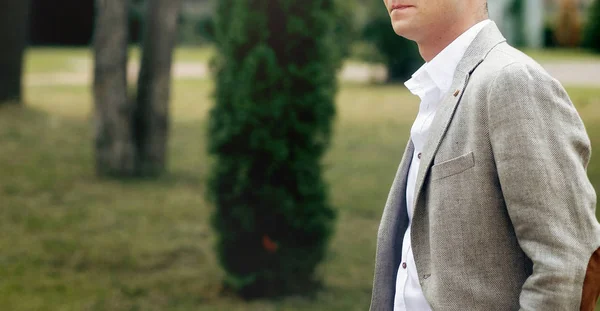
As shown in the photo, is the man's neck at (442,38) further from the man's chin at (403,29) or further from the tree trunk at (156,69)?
the tree trunk at (156,69)

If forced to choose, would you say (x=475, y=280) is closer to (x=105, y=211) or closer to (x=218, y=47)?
(x=218, y=47)

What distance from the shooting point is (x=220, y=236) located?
5973 millimetres

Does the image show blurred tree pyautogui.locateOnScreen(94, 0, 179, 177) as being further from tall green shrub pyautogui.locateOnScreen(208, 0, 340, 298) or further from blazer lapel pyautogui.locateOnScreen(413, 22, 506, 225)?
blazer lapel pyautogui.locateOnScreen(413, 22, 506, 225)

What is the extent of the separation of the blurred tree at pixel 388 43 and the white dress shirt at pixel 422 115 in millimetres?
18888

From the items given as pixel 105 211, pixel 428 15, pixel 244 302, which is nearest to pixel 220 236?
pixel 244 302

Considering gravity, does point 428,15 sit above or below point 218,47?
above

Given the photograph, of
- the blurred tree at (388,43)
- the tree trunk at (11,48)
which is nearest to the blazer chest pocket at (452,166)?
the tree trunk at (11,48)

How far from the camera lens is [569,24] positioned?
31.8m

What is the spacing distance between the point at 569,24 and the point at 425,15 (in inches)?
1257

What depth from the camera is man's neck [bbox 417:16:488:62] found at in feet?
6.31

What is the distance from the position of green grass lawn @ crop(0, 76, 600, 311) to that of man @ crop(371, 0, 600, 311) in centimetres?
408

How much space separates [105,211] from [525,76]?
7.17 metres

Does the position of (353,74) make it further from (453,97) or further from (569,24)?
(453,97)

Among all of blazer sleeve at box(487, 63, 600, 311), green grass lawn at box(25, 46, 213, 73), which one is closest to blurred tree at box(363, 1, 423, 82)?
green grass lawn at box(25, 46, 213, 73)
